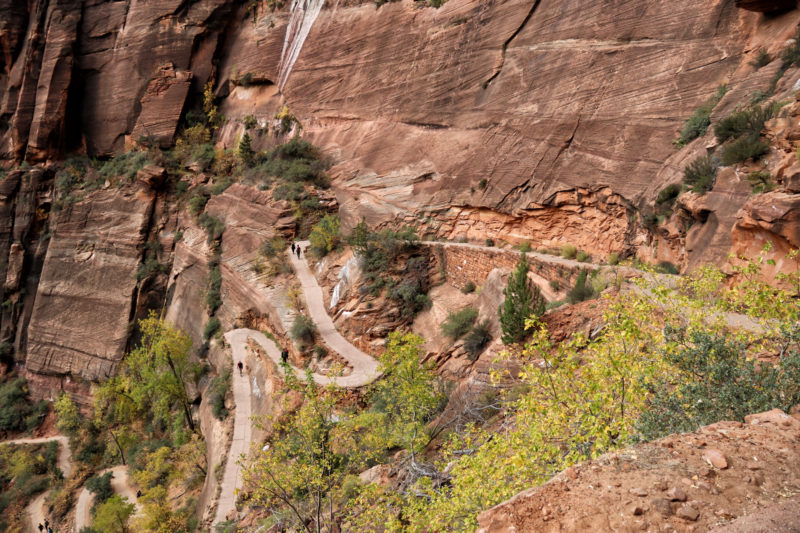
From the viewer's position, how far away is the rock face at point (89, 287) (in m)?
31.5

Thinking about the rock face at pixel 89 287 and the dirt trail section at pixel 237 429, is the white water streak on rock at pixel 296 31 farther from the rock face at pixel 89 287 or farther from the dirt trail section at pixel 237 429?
the dirt trail section at pixel 237 429

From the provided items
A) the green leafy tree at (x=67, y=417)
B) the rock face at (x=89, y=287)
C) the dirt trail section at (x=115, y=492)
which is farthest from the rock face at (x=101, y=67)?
the dirt trail section at (x=115, y=492)

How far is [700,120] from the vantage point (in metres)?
13.5

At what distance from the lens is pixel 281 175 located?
28.2 meters

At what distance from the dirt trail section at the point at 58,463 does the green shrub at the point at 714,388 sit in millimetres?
31375

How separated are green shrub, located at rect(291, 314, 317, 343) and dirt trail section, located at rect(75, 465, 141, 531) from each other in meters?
11.8

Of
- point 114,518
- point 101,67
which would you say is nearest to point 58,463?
point 114,518

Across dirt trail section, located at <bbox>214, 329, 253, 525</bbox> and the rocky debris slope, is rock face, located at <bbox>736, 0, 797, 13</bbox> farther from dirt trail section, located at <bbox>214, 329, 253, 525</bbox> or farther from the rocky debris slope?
dirt trail section, located at <bbox>214, 329, 253, 525</bbox>

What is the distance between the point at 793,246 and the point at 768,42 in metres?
8.45

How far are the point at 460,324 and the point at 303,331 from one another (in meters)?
7.10

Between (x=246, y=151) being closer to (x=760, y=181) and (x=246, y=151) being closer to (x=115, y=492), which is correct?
(x=115, y=492)

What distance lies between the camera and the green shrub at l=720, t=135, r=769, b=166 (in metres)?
10.6

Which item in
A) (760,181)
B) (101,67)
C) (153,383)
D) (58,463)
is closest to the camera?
(760,181)

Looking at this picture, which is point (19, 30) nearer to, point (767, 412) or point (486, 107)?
point (486, 107)
